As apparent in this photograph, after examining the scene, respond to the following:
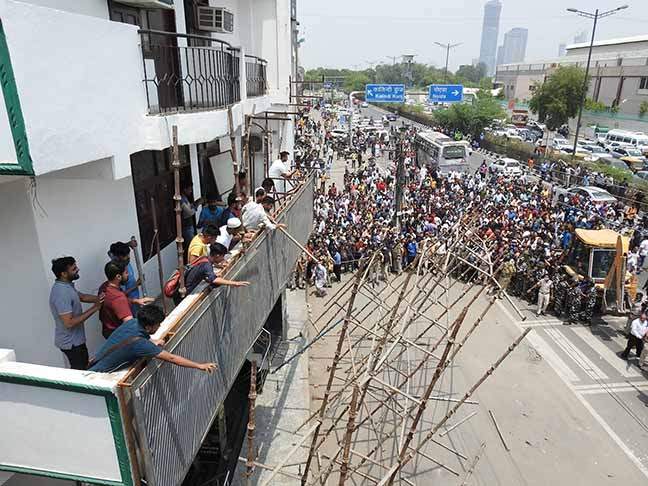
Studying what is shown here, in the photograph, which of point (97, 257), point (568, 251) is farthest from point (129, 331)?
point (568, 251)

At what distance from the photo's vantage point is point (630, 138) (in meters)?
41.3

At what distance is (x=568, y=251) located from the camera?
16.1 m

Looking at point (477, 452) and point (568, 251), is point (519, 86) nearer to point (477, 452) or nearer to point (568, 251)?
point (568, 251)

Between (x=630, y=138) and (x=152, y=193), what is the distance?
4626cm

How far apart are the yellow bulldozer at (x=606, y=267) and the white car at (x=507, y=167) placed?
15845 mm

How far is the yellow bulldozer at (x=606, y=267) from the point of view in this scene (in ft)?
45.4

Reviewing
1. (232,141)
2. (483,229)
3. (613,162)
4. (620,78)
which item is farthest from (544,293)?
(620,78)

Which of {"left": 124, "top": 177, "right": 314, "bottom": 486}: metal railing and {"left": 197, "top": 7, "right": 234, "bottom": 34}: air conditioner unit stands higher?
{"left": 197, "top": 7, "right": 234, "bottom": 34}: air conditioner unit

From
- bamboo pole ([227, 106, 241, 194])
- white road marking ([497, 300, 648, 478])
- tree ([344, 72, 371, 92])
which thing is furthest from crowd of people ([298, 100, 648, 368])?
tree ([344, 72, 371, 92])

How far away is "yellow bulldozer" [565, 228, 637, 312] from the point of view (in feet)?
45.4

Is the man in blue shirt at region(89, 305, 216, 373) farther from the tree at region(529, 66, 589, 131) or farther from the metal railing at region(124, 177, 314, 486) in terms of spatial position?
the tree at region(529, 66, 589, 131)

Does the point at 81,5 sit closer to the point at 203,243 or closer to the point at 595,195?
the point at 203,243

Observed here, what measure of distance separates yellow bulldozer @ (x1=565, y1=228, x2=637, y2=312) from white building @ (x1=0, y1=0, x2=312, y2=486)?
1140 cm

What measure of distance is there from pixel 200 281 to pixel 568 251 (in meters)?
14.8
